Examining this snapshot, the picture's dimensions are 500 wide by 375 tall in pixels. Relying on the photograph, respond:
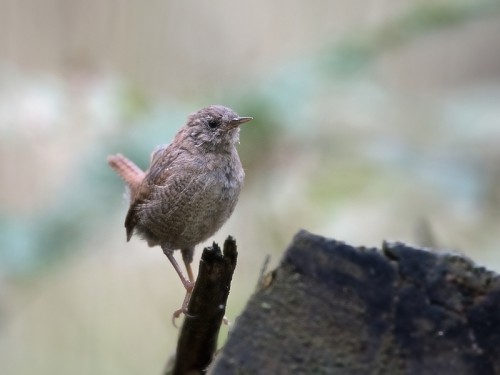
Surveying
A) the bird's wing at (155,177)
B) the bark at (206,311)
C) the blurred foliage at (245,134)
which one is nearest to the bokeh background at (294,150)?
the blurred foliage at (245,134)

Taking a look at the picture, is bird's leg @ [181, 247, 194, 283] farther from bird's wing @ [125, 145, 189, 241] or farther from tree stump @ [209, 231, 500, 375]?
tree stump @ [209, 231, 500, 375]

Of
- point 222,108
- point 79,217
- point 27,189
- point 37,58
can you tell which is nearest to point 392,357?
point 222,108

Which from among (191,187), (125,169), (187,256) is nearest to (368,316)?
(191,187)

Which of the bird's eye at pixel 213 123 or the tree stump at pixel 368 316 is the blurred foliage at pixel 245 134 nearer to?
the bird's eye at pixel 213 123

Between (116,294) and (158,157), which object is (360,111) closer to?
(158,157)

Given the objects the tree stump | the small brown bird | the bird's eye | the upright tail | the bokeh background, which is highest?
the bokeh background

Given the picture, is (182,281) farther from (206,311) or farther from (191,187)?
(206,311)

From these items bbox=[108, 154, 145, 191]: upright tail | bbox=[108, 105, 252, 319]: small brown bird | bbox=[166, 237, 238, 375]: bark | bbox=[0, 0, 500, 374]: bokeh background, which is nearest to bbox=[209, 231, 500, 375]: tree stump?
bbox=[166, 237, 238, 375]: bark
